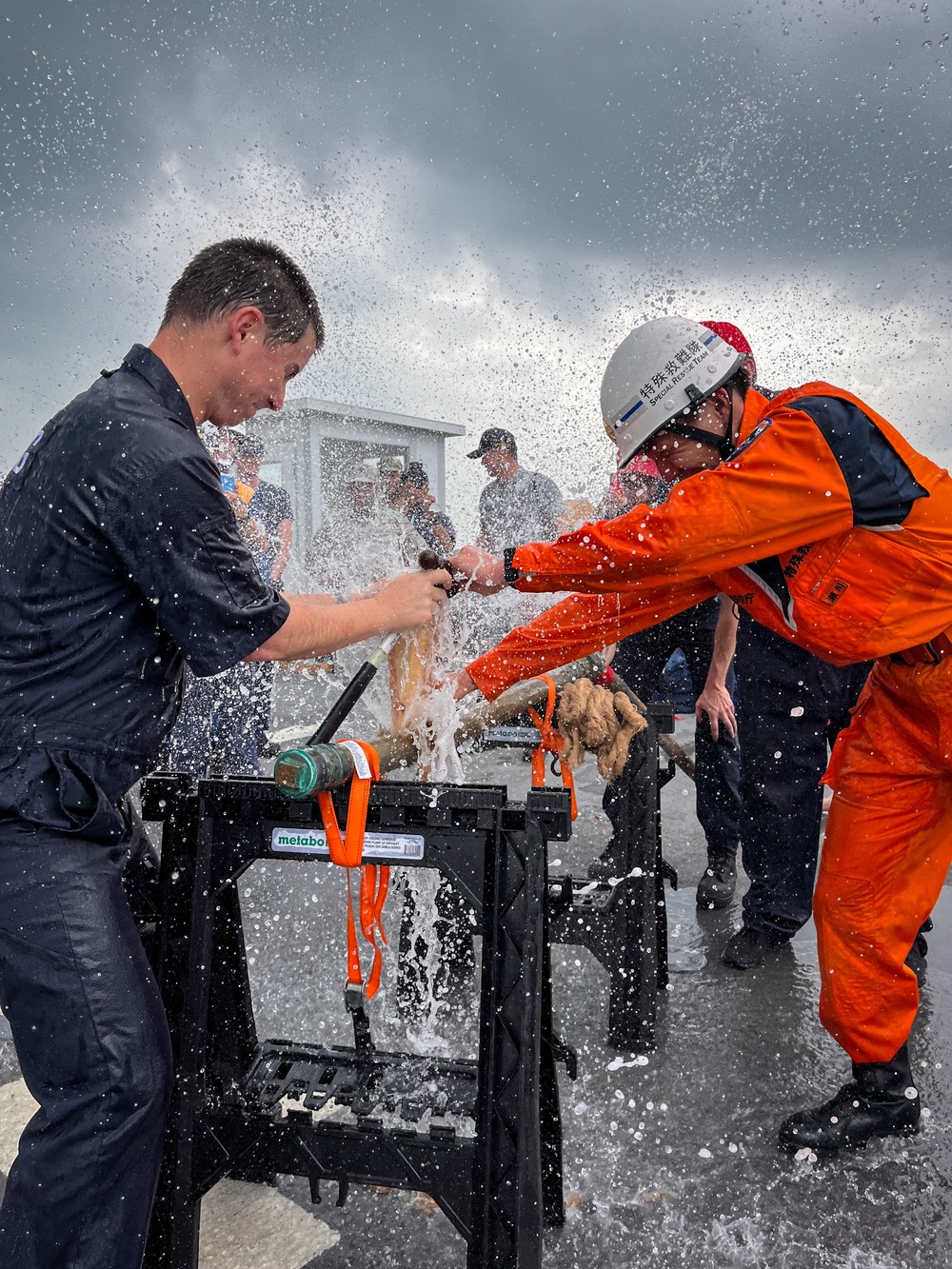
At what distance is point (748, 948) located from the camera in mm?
3721

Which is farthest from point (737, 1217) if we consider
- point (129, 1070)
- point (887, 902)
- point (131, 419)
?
point (131, 419)

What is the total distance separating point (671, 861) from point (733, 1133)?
2.50 meters

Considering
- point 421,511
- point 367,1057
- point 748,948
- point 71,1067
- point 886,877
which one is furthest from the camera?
point 421,511

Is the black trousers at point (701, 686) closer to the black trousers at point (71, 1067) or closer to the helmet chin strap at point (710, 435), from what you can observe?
the helmet chin strap at point (710, 435)

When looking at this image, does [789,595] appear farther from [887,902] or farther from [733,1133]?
[733,1133]

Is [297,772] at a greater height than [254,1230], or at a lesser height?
greater

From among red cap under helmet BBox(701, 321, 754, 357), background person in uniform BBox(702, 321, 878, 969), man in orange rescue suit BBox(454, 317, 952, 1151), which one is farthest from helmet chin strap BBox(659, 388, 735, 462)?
background person in uniform BBox(702, 321, 878, 969)

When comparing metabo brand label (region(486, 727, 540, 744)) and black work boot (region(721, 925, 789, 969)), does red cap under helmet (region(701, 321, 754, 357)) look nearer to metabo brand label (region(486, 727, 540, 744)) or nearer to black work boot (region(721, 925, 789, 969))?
metabo brand label (region(486, 727, 540, 744))

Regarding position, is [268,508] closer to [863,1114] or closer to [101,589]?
[101,589]

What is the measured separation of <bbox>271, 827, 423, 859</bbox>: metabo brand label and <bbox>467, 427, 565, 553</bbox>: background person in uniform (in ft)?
16.0

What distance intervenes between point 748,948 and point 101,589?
10.4ft

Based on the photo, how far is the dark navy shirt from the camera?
62.8 inches

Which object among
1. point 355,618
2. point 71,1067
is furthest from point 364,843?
point 71,1067

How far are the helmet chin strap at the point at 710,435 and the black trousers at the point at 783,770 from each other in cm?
139
